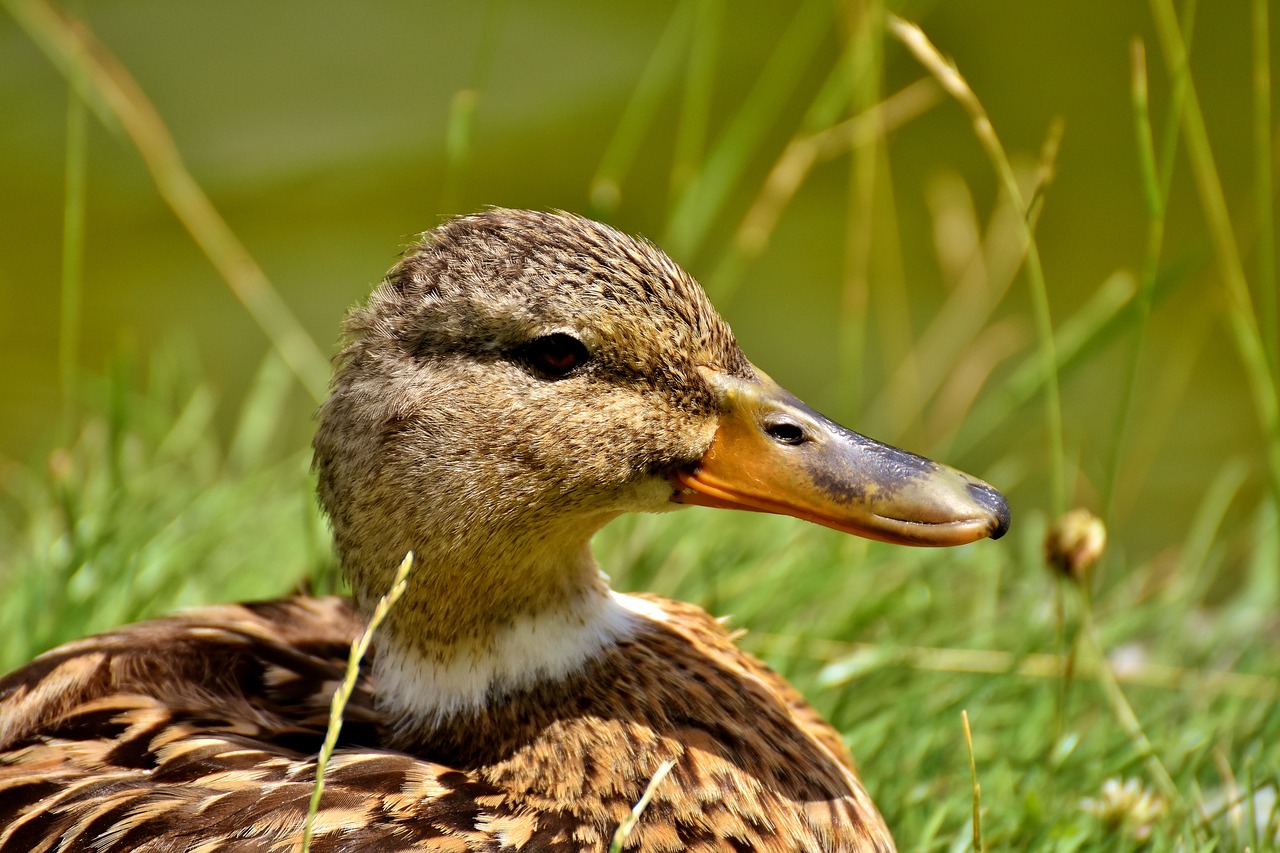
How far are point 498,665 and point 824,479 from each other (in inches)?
22.2

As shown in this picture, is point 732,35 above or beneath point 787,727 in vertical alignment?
above

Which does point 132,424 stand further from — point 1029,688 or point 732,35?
point 732,35

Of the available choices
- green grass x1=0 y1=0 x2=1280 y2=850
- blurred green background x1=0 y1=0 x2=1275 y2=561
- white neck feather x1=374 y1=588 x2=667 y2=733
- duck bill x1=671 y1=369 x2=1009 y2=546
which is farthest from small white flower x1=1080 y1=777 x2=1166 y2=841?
blurred green background x1=0 y1=0 x2=1275 y2=561

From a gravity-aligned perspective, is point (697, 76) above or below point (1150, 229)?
above

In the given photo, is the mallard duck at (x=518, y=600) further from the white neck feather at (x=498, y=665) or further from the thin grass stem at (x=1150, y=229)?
the thin grass stem at (x=1150, y=229)

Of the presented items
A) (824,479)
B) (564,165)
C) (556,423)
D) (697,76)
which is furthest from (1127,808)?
(564,165)

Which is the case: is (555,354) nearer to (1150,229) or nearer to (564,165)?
(1150,229)

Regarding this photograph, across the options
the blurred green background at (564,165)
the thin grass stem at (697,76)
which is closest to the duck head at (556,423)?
the thin grass stem at (697,76)

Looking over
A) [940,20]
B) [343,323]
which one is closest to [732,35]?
[940,20]

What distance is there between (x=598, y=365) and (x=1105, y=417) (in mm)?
3852

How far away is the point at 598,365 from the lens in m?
2.16

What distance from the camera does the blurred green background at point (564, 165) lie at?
19.4ft

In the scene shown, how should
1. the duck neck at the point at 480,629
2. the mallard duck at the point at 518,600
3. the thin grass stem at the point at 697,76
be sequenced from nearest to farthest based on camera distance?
the mallard duck at the point at 518,600 < the duck neck at the point at 480,629 < the thin grass stem at the point at 697,76

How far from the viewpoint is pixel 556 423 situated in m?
2.14
